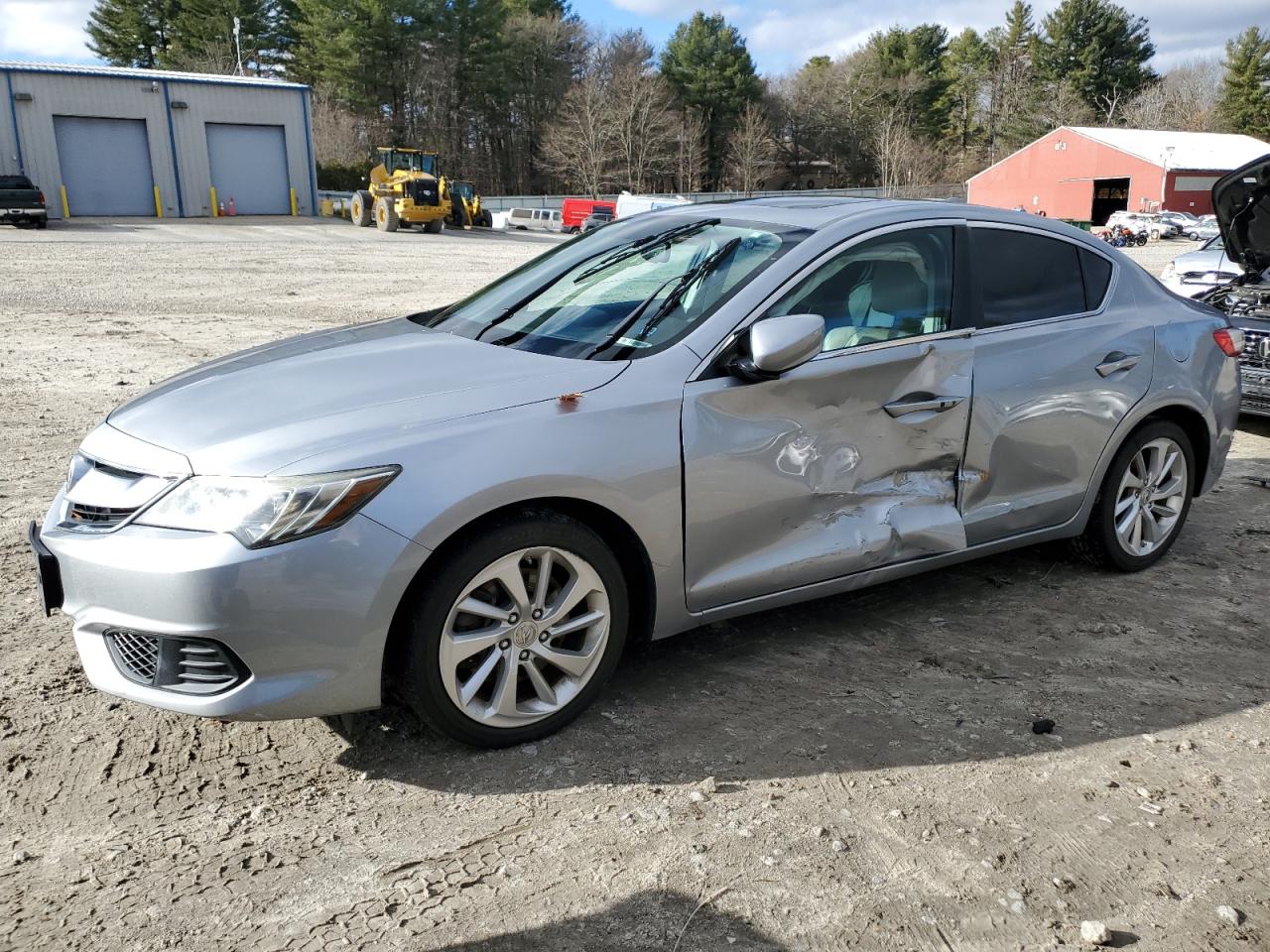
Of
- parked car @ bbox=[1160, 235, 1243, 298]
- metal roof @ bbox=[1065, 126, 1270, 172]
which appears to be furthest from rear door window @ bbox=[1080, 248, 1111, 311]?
metal roof @ bbox=[1065, 126, 1270, 172]

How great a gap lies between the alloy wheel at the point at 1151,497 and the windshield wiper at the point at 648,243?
2.22m

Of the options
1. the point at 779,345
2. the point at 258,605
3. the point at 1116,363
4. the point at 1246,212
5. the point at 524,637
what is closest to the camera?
the point at 258,605

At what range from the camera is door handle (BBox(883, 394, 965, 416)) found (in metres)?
3.86

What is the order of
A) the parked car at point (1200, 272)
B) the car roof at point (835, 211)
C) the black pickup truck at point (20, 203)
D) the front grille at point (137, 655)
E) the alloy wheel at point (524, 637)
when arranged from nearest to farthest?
1. the front grille at point (137, 655)
2. the alloy wheel at point (524, 637)
3. the car roof at point (835, 211)
4. the parked car at point (1200, 272)
5. the black pickup truck at point (20, 203)

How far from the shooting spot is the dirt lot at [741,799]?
2557 millimetres

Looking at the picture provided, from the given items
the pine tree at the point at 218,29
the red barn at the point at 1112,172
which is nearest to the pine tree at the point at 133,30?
the pine tree at the point at 218,29

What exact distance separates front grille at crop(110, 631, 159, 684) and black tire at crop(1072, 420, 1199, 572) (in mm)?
3801

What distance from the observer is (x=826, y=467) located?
3699mm

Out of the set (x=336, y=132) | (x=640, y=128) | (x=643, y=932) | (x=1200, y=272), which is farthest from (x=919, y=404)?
(x=640, y=128)

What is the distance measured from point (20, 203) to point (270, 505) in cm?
3291

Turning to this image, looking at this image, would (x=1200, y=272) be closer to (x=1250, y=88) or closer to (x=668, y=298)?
(x=668, y=298)

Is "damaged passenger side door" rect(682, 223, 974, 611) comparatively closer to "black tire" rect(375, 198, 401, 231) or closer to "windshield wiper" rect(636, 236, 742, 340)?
"windshield wiper" rect(636, 236, 742, 340)

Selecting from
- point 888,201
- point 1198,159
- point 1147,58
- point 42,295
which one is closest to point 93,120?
point 42,295

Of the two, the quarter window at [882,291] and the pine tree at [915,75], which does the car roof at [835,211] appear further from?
the pine tree at [915,75]
